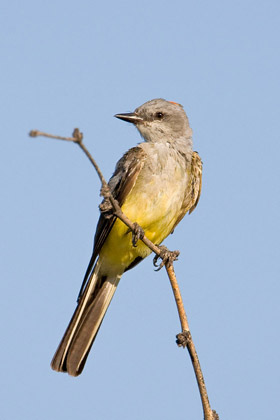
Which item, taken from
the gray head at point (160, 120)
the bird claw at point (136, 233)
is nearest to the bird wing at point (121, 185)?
the bird claw at point (136, 233)

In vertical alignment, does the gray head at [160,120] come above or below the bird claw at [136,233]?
above

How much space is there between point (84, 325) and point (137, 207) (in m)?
1.51

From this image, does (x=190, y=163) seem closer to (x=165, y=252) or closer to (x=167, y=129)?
(x=167, y=129)

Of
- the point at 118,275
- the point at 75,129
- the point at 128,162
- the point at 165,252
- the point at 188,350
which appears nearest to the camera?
the point at 75,129

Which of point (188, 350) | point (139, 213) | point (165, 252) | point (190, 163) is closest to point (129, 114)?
point (190, 163)

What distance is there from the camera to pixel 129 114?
26.5 feet

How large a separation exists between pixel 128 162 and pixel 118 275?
148cm

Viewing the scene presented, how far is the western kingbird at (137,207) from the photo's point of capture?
23.6 ft

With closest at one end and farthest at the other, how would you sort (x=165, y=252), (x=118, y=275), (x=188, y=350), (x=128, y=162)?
(x=188, y=350), (x=165, y=252), (x=128, y=162), (x=118, y=275)

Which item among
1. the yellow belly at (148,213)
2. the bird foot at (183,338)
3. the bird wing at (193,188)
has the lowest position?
the bird foot at (183,338)

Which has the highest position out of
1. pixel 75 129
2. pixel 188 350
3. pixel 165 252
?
pixel 165 252

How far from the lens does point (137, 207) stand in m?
7.18

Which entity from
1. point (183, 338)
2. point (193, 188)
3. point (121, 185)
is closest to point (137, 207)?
point (121, 185)

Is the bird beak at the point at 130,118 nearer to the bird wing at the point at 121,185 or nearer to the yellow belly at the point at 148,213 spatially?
the bird wing at the point at 121,185
